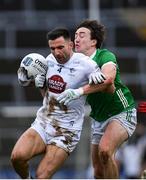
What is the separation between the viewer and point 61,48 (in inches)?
466

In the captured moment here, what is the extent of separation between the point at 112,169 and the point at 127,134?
1.55 feet

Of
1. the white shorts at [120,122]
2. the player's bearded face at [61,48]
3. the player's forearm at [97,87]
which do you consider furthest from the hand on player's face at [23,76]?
the white shorts at [120,122]

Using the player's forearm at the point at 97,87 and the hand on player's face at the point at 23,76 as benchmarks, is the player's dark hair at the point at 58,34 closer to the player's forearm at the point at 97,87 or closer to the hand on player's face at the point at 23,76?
the hand on player's face at the point at 23,76

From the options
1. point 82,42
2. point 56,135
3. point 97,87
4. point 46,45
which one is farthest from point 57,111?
point 46,45

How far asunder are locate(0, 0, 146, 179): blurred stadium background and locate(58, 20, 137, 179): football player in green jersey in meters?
6.49

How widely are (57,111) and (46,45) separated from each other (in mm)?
10100

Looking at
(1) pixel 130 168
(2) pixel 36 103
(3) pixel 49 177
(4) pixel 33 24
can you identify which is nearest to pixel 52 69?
(3) pixel 49 177

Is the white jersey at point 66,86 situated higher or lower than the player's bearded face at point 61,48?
lower

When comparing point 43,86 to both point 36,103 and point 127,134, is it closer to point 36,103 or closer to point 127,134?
point 127,134

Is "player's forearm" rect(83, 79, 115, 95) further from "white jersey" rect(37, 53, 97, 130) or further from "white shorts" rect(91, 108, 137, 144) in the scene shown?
"white shorts" rect(91, 108, 137, 144)

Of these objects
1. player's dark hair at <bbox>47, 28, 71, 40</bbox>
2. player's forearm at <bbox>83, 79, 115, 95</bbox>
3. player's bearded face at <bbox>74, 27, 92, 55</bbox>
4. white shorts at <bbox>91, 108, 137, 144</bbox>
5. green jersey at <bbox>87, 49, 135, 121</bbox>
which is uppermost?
player's dark hair at <bbox>47, 28, 71, 40</bbox>

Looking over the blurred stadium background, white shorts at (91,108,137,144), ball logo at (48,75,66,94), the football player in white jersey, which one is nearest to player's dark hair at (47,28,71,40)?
the football player in white jersey

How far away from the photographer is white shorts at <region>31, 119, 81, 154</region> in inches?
467

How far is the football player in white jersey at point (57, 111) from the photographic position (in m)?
11.8
